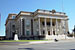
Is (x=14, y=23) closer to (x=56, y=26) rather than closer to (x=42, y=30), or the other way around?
(x=42, y=30)

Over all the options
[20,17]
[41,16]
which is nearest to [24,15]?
[20,17]

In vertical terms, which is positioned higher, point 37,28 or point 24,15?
point 24,15

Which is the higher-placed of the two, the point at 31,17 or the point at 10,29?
the point at 31,17

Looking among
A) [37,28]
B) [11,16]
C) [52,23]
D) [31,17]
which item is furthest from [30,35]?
[11,16]

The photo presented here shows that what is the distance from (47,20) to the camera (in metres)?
55.4

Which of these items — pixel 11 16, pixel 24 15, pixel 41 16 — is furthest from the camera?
pixel 11 16

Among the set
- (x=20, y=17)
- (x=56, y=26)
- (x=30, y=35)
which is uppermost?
(x=20, y=17)

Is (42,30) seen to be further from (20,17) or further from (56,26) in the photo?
(20,17)

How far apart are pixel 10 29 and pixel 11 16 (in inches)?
261

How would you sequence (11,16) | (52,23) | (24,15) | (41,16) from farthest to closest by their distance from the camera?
1. (11,16)
2. (52,23)
3. (24,15)
4. (41,16)

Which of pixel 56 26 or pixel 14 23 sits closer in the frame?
pixel 56 26

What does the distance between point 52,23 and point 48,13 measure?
7288 mm

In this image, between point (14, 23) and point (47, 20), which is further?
point (14, 23)

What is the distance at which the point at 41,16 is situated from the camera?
50.3m
